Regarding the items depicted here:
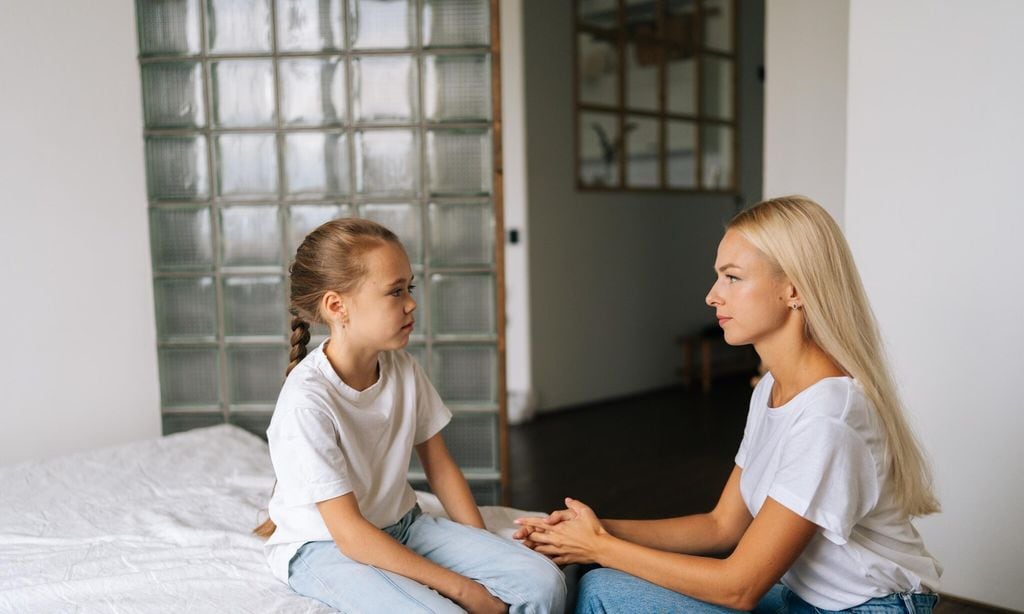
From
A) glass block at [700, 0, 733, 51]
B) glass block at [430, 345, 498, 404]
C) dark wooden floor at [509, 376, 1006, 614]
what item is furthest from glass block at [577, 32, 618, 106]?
glass block at [430, 345, 498, 404]

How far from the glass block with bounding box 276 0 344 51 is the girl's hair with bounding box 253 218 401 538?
1.20 metres

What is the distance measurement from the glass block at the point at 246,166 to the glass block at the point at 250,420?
2.24ft

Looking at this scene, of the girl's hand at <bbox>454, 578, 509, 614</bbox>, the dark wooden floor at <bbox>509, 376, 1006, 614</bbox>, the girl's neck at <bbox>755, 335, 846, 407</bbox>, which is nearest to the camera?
the girl's neck at <bbox>755, 335, 846, 407</bbox>

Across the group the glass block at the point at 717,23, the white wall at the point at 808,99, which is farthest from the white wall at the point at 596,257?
the white wall at the point at 808,99

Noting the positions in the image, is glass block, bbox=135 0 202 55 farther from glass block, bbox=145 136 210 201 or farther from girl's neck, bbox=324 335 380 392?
girl's neck, bbox=324 335 380 392

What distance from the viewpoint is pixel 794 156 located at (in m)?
3.51

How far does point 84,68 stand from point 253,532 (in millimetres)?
1686

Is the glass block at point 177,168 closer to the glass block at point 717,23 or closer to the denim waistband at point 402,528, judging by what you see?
the denim waistband at point 402,528

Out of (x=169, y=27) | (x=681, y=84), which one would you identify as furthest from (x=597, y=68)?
(x=169, y=27)

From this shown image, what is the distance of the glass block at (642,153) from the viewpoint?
16.5 feet

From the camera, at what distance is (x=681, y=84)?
17.4 feet

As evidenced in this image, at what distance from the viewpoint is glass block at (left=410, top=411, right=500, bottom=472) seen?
269cm

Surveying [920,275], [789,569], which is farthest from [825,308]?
[920,275]

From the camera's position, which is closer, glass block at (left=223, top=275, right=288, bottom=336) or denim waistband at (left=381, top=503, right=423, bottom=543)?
denim waistband at (left=381, top=503, right=423, bottom=543)
